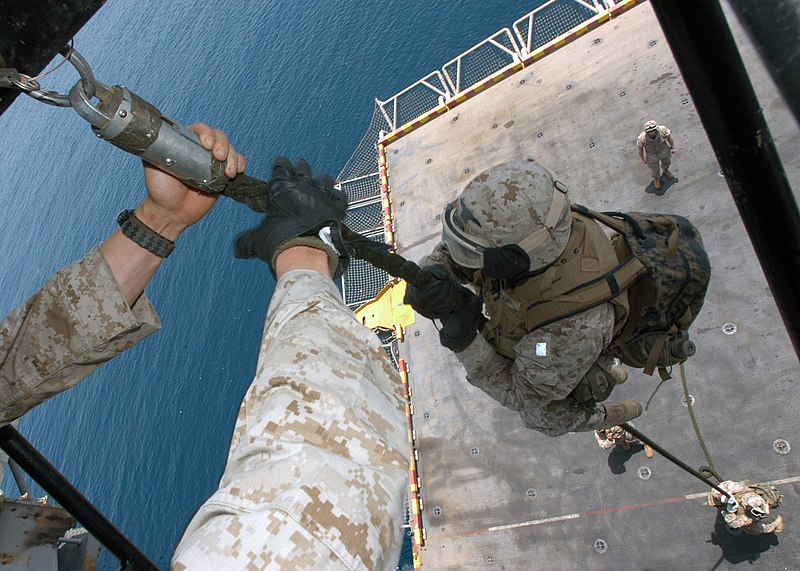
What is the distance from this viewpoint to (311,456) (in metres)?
1.67

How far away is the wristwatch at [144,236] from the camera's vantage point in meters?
3.24

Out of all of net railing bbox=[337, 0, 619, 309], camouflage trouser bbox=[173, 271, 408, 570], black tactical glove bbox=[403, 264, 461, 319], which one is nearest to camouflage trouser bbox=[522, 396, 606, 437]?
black tactical glove bbox=[403, 264, 461, 319]

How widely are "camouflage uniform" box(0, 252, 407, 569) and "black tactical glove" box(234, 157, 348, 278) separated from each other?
36 cm

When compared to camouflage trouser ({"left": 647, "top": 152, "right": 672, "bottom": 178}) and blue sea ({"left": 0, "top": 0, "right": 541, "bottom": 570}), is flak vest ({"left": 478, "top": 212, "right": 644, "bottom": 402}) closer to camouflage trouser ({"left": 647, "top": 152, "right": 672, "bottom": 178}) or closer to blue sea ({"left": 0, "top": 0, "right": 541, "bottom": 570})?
camouflage trouser ({"left": 647, "top": 152, "right": 672, "bottom": 178})

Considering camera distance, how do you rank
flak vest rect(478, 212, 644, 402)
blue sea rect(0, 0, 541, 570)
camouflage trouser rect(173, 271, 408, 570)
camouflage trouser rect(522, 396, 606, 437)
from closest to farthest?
camouflage trouser rect(173, 271, 408, 570)
flak vest rect(478, 212, 644, 402)
camouflage trouser rect(522, 396, 606, 437)
blue sea rect(0, 0, 541, 570)

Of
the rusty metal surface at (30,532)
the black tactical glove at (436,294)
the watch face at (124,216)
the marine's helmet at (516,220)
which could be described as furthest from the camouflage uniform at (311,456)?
the rusty metal surface at (30,532)

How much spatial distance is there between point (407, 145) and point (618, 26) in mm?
4665

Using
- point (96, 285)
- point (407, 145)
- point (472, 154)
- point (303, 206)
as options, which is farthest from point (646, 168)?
point (96, 285)

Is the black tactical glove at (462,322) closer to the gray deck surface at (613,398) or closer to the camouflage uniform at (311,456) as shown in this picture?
the camouflage uniform at (311,456)

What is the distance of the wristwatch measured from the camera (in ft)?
10.6

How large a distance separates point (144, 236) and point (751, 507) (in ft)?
22.2

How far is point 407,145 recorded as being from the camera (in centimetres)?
1294

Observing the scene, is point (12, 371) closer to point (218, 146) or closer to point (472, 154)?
point (218, 146)

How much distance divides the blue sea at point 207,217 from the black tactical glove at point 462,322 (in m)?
12.2
